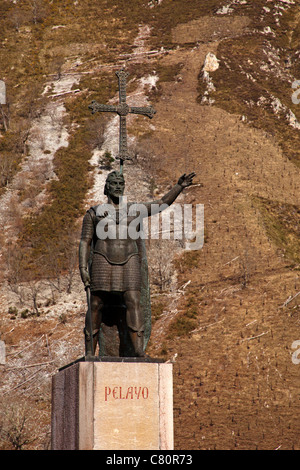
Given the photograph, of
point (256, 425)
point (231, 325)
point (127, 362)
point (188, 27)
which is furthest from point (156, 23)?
point (127, 362)

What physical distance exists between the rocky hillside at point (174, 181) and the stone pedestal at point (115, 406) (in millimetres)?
17307

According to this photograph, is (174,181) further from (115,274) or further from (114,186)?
(115,274)

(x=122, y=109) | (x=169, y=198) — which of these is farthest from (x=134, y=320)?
(x=122, y=109)

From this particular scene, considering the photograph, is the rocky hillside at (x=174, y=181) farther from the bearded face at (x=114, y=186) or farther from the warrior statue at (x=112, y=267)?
the bearded face at (x=114, y=186)

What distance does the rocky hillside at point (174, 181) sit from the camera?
3072 centimetres

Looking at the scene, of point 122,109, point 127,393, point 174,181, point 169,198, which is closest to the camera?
point 127,393

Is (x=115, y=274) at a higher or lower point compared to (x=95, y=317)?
higher

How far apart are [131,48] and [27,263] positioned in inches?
1246

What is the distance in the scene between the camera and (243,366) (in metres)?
31.4

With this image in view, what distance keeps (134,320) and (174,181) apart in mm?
36940

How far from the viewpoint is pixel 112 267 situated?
38.7 ft

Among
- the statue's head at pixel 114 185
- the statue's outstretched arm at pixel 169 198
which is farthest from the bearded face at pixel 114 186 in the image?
the statue's outstretched arm at pixel 169 198

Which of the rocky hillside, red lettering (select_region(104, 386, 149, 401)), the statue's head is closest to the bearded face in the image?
the statue's head

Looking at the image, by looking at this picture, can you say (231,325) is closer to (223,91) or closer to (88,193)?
(88,193)
